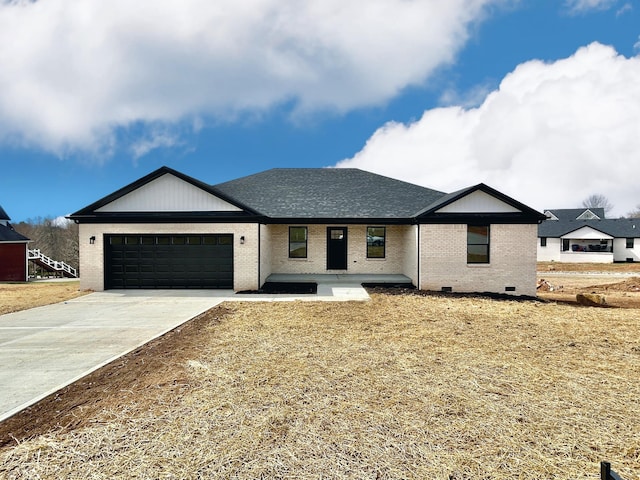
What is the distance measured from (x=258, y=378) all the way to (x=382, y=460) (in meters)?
2.45

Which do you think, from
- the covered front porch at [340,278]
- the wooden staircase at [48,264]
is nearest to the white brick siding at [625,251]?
the covered front porch at [340,278]

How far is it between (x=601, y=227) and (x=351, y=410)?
Answer: 158 ft

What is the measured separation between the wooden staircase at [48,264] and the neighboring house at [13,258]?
1.77 metres

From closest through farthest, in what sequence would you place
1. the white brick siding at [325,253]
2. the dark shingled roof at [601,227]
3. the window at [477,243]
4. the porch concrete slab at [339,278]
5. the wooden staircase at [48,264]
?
the window at [477,243], the porch concrete slab at [339,278], the white brick siding at [325,253], the wooden staircase at [48,264], the dark shingled roof at [601,227]

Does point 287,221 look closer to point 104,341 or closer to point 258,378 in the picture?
point 104,341

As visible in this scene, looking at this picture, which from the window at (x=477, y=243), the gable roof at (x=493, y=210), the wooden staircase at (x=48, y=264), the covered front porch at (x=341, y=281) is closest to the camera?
the covered front porch at (x=341, y=281)

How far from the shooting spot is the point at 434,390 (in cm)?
467

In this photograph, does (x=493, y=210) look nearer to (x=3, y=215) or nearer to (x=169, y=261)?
(x=169, y=261)

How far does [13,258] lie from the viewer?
81.7 feet

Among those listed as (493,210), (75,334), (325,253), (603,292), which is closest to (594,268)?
(603,292)

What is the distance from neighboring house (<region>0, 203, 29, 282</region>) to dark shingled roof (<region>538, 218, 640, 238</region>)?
166 feet

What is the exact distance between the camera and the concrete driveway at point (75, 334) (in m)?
5.00

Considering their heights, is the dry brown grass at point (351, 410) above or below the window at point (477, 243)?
below

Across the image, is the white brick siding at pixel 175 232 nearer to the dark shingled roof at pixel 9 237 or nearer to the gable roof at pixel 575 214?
the dark shingled roof at pixel 9 237
